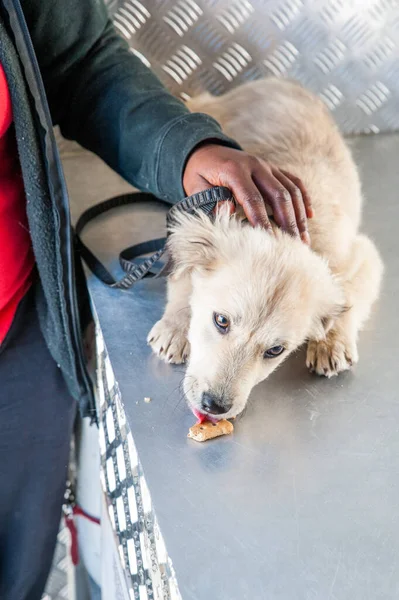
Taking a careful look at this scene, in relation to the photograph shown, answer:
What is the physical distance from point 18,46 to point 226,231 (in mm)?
468

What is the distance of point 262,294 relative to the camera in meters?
0.96

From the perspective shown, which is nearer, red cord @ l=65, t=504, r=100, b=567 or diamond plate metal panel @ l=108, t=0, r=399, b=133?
red cord @ l=65, t=504, r=100, b=567

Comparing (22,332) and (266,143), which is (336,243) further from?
(22,332)

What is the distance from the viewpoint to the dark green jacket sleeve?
1.06 metres

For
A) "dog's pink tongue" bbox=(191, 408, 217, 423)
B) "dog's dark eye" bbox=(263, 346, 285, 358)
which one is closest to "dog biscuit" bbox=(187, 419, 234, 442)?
"dog's pink tongue" bbox=(191, 408, 217, 423)

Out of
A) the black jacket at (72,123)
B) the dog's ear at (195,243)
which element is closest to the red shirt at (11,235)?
the black jacket at (72,123)

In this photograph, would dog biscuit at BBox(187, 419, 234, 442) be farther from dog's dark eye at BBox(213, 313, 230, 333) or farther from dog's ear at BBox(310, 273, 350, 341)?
dog's ear at BBox(310, 273, 350, 341)

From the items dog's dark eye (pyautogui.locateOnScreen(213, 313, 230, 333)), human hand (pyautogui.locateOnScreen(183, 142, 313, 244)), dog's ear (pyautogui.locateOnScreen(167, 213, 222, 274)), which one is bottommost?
dog's dark eye (pyautogui.locateOnScreen(213, 313, 230, 333))

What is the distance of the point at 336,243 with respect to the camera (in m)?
1.20

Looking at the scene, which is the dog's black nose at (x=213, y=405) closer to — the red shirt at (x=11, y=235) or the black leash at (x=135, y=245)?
the black leash at (x=135, y=245)

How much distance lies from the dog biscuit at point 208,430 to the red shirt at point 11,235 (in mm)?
460

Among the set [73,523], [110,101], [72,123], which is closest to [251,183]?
[110,101]

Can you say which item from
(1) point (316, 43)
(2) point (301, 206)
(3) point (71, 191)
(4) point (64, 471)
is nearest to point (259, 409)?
(2) point (301, 206)

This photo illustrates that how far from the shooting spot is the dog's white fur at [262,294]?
97 cm
